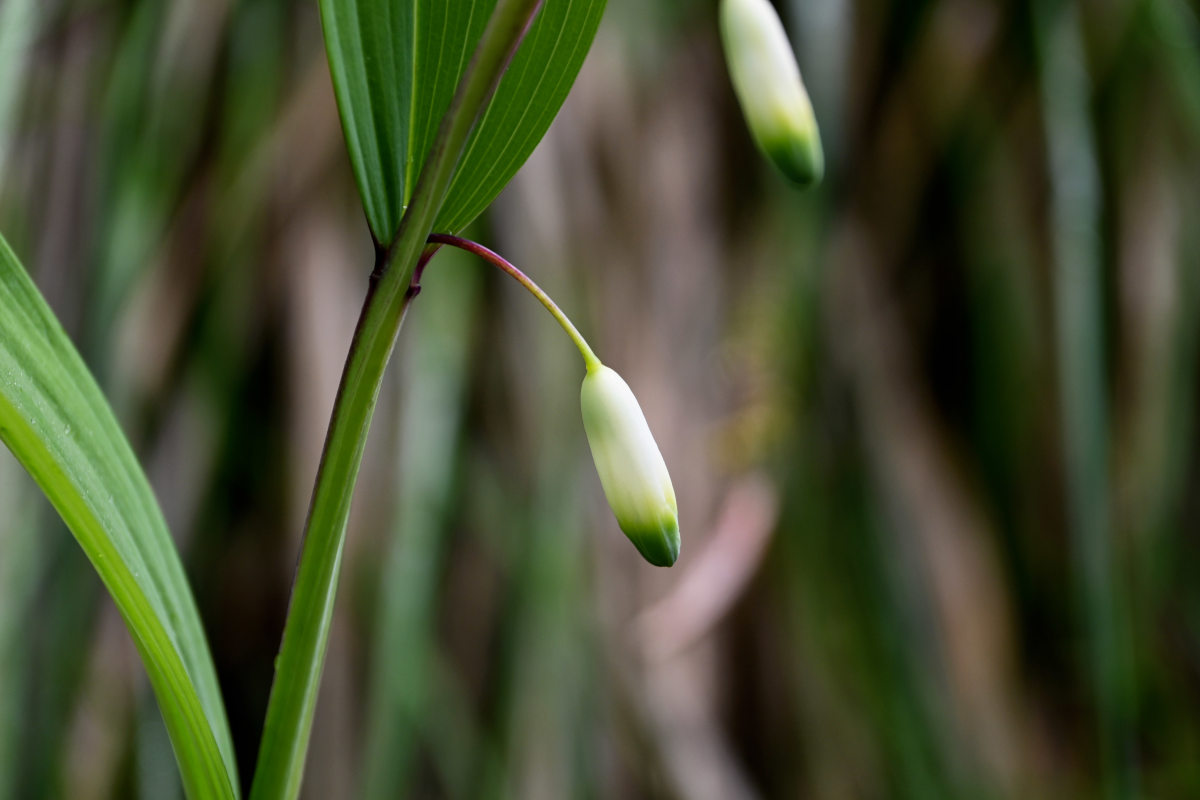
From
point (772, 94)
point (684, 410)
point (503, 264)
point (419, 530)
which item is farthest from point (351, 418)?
point (684, 410)

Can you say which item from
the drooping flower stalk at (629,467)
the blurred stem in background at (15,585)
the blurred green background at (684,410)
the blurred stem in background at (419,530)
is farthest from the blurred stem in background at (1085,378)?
the blurred stem in background at (15,585)

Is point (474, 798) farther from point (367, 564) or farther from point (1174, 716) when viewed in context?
point (1174, 716)

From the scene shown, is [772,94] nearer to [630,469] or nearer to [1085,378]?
[630,469]

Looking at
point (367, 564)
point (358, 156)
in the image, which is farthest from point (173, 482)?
point (358, 156)

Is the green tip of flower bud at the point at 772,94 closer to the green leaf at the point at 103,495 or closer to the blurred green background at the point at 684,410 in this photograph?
the green leaf at the point at 103,495

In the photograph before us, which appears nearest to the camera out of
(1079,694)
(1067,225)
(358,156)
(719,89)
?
(358,156)

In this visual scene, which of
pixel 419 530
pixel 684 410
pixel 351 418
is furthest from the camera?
pixel 684 410
